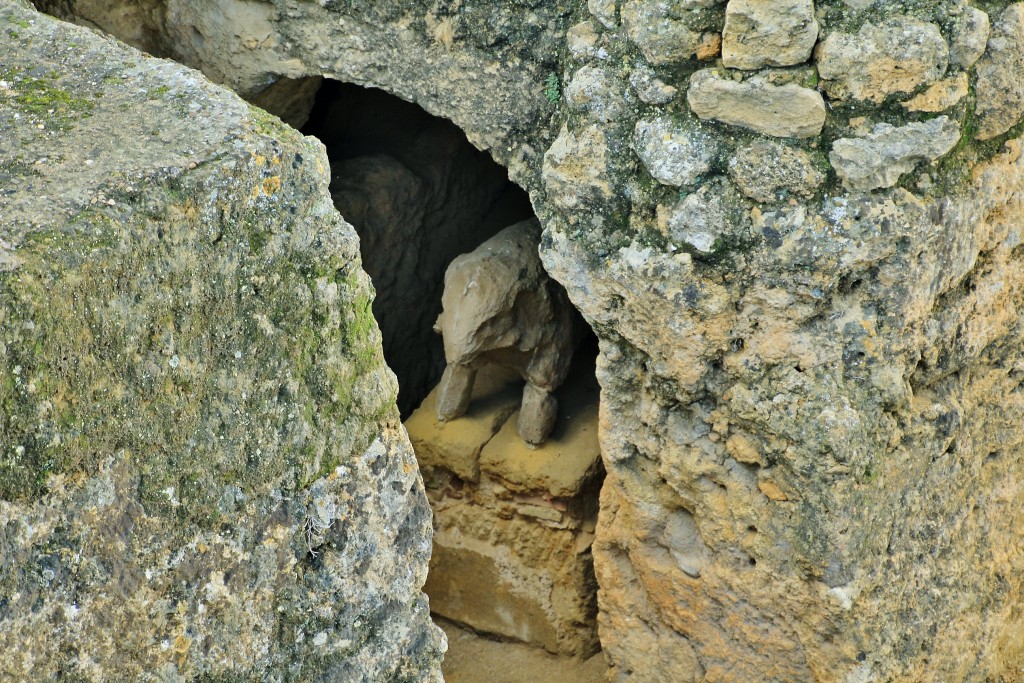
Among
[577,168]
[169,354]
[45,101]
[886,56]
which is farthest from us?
[577,168]

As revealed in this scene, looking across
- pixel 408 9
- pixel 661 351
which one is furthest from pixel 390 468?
pixel 408 9

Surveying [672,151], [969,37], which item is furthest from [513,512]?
[969,37]

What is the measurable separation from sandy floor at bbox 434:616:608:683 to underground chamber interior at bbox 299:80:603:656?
4 centimetres

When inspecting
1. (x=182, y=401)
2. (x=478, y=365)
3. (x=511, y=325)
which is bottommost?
(x=478, y=365)

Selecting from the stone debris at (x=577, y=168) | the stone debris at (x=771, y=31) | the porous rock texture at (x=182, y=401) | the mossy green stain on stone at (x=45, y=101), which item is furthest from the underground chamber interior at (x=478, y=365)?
the mossy green stain on stone at (x=45, y=101)

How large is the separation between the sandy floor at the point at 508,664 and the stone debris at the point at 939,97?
2.04 meters

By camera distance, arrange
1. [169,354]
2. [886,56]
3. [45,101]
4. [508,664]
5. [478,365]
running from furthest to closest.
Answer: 1. [508,664]
2. [478,365]
3. [886,56]
4. [45,101]
5. [169,354]

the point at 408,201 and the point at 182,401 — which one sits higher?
the point at 182,401

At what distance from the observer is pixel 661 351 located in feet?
9.41

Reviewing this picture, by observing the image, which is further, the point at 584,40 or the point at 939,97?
the point at 584,40

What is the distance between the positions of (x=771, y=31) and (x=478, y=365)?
1.54 m

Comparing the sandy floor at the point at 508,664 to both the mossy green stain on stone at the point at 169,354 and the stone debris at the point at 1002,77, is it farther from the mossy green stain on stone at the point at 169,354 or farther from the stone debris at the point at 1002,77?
the mossy green stain on stone at the point at 169,354

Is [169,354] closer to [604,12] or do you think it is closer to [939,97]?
[604,12]

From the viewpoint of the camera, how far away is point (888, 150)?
2514 millimetres
